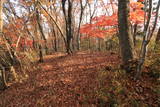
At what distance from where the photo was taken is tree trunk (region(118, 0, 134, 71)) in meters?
3.79

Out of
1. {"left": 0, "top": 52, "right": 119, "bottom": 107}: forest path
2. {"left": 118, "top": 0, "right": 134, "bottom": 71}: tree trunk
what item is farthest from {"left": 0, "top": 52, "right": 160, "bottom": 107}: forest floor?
{"left": 118, "top": 0, "right": 134, "bottom": 71}: tree trunk

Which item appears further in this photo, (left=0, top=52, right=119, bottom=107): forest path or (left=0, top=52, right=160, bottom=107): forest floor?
(left=0, top=52, right=119, bottom=107): forest path

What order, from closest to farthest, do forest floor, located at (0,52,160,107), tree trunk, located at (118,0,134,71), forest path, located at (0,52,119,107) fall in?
forest floor, located at (0,52,160,107) → forest path, located at (0,52,119,107) → tree trunk, located at (118,0,134,71)

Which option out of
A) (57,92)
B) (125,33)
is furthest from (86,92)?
(125,33)

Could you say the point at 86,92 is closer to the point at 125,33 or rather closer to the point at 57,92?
the point at 57,92

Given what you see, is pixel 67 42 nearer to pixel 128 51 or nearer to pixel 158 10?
pixel 128 51

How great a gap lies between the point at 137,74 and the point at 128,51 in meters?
0.90

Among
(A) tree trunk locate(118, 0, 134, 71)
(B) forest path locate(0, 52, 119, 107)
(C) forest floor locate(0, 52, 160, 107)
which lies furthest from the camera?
(A) tree trunk locate(118, 0, 134, 71)

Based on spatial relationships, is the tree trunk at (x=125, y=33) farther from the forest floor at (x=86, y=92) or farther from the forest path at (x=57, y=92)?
the forest path at (x=57, y=92)

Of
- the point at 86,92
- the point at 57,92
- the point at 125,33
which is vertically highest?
the point at 125,33

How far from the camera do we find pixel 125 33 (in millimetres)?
3871

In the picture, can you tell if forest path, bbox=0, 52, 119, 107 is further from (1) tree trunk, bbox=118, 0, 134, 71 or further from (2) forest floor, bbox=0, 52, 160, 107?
(1) tree trunk, bbox=118, 0, 134, 71

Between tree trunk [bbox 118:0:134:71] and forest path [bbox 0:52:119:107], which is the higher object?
tree trunk [bbox 118:0:134:71]

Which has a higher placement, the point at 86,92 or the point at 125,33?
the point at 125,33
